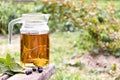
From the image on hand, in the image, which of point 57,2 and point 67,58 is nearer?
point 67,58

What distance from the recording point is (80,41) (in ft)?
16.4

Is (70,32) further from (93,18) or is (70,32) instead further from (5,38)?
(93,18)

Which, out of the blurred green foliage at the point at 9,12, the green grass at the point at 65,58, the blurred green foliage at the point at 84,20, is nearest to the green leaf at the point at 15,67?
the green grass at the point at 65,58

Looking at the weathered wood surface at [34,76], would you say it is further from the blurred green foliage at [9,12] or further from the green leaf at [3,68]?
the blurred green foliage at [9,12]

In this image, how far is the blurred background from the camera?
3986mm

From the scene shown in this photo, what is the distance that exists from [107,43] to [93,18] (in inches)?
16.7

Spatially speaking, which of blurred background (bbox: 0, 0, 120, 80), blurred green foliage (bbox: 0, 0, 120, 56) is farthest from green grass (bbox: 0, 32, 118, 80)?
blurred green foliage (bbox: 0, 0, 120, 56)

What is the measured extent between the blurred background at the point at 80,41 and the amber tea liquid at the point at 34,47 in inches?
49.2

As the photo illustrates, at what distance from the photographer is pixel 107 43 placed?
4.47 meters

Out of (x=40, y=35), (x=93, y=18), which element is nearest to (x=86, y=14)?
(x=93, y=18)

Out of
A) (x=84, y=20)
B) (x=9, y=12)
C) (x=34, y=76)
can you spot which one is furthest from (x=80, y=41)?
(x=34, y=76)

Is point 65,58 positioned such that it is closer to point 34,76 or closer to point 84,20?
point 84,20

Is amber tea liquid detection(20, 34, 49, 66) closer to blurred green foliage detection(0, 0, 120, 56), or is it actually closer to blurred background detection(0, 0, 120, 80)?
blurred background detection(0, 0, 120, 80)

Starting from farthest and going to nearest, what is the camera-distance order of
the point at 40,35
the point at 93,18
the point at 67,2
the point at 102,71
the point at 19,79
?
1. the point at 67,2
2. the point at 93,18
3. the point at 102,71
4. the point at 40,35
5. the point at 19,79
